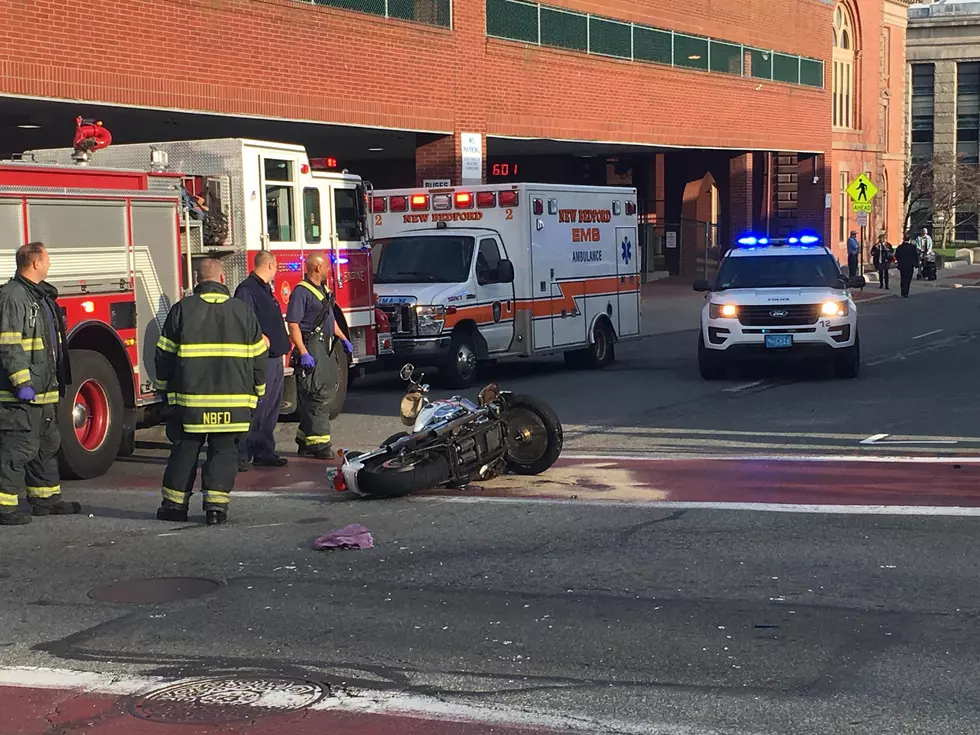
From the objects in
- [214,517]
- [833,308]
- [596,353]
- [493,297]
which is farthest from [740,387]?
[214,517]

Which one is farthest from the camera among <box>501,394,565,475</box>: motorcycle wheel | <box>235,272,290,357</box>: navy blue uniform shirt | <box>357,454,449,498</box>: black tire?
<box>235,272,290,357</box>: navy blue uniform shirt

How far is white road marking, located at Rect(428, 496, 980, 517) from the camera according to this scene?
9211mm

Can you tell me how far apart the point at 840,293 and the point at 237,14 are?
32.8 feet

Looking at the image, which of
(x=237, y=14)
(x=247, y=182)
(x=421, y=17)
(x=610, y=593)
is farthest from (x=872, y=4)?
(x=610, y=593)

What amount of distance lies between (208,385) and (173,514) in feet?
3.02

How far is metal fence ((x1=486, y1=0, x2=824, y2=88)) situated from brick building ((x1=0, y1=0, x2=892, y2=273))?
0.05 meters

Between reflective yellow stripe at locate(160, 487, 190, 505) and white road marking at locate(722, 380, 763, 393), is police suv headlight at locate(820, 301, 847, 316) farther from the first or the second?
reflective yellow stripe at locate(160, 487, 190, 505)

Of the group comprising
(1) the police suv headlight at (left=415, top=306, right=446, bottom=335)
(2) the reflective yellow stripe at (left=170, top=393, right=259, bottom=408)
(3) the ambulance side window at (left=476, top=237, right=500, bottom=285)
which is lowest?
(2) the reflective yellow stripe at (left=170, top=393, right=259, bottom=408)

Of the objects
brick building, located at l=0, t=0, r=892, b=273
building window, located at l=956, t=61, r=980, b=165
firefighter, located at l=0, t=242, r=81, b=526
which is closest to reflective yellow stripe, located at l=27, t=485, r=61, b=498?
firefighter, located at l=0, t=242, r=81, b=526

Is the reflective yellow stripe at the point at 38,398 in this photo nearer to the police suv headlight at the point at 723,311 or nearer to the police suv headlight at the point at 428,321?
the police suv headlight at the point at 428,321

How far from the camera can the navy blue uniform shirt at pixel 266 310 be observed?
11594 mm

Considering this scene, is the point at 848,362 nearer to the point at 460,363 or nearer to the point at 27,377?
the point at 460,363

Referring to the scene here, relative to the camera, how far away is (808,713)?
5305 mm

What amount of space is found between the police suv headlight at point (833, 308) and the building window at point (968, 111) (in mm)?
68243
